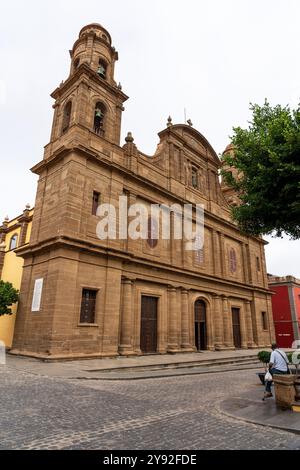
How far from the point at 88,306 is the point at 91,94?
13.1 m

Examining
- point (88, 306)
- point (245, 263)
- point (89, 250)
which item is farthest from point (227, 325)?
point (89, 250)

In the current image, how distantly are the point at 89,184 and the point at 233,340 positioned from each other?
59.1 ft

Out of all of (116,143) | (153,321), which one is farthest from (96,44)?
(153,321)

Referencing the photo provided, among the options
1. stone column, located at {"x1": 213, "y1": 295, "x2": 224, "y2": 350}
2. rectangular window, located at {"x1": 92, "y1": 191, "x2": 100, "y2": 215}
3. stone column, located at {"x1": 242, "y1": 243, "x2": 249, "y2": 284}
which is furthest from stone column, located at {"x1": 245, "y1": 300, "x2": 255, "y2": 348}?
rectangular window, located at {"x1": 92, "y1": 191, "x2": 100, "y2": 215}

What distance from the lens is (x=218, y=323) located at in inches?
945

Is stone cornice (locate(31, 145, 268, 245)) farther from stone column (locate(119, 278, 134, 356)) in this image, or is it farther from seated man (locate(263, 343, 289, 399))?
seated man (locate(263, 343, 289, 399))

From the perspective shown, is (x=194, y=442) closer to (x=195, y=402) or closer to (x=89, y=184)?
(x=195, y=402)

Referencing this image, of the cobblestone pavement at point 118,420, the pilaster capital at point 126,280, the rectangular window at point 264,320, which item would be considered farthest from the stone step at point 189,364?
the rectangular window at point 264,320

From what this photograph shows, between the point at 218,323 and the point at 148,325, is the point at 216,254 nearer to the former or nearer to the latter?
the point at 218,323

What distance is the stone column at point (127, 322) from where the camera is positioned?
16.4 m

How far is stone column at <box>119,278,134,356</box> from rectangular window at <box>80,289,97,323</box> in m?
2.10

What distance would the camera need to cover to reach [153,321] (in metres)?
19.2

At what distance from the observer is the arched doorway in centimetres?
2236

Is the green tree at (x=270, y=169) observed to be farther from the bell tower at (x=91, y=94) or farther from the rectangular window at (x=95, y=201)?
the bell tower at (x=91, y=94)
